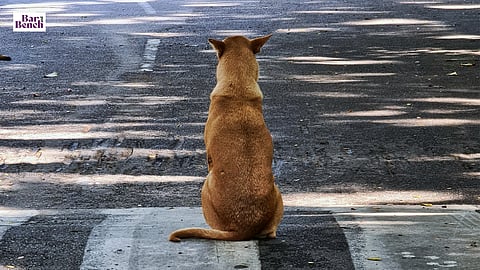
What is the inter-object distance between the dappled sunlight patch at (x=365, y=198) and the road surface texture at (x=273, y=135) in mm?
18

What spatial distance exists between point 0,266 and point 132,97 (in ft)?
21.5

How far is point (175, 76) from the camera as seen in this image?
1352 cm

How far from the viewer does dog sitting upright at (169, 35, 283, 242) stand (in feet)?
19.4

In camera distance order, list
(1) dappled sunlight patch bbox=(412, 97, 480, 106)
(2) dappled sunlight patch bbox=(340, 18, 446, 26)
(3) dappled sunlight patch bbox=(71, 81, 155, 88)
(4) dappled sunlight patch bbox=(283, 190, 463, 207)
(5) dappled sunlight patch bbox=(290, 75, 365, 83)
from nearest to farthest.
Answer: (4) dappled sunlight patch bbox=(283, 190, 463, 207), (1) dappled sunlight patch bbox=(412, 97, 480, 106), (3) dappled sunlight patch bbox=(71, 81, 155, 88), (5) dappled sunlight patch bbox=(290, 75, 365, 83), (2) dappled sunlight patch bbox=(340, 18, 446, 26)

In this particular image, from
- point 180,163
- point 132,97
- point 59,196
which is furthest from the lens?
point 132,97

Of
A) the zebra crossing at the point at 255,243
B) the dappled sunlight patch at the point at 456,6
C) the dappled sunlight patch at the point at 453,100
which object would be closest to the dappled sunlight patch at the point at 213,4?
the dappled sunlight patch at the point at 456,6

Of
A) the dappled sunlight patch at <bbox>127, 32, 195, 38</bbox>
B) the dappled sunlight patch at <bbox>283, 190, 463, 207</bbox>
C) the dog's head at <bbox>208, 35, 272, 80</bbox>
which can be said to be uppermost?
the dog's head at <bbox>208, 35, 272, 80</bbox>

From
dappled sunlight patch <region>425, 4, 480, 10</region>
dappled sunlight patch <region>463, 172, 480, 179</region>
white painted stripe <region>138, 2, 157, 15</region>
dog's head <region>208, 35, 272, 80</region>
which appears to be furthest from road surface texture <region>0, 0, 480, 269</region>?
dappled sunlight patch <region>425, 4, 480, 10</region>

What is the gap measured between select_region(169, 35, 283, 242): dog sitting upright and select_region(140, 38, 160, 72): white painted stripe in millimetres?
7844

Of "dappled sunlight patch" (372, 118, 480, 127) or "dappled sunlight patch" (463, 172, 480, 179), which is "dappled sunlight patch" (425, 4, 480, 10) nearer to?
"dappled sunlight patch" (372, 118, 480, 127)

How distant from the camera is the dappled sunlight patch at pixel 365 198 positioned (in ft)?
26.3

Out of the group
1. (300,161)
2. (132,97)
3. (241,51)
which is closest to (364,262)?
(241,51)

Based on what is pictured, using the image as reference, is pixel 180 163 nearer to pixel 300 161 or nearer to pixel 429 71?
pixel 300 161

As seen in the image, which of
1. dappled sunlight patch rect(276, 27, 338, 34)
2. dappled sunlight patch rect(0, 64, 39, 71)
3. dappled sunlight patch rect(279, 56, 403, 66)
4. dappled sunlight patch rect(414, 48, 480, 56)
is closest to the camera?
dappled sunlight patch rect(0, 64, 39, 71)
